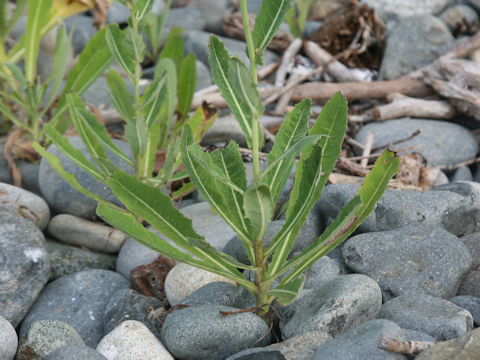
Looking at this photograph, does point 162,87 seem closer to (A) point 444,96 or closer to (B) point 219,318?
(B) point 219,318

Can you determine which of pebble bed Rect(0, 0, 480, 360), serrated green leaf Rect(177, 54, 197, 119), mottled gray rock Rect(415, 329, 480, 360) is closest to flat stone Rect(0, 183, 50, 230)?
pebble bed Rect(0, 0, 480, 360)

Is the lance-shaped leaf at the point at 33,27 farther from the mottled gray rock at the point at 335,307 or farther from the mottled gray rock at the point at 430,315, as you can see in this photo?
the mottled gray rock at the point at 430,315

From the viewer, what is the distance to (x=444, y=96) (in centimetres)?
393

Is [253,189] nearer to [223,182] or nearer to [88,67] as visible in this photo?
[223,182]

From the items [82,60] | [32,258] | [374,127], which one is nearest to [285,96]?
[374,127]

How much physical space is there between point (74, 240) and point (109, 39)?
101 cm

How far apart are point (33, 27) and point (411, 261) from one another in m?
2.47

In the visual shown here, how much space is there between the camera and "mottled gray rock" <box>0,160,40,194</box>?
3438 mm

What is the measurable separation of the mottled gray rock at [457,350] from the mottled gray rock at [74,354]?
96 centimetres

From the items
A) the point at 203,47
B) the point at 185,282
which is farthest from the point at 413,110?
the point at 185,282

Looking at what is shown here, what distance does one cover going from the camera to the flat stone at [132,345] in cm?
203

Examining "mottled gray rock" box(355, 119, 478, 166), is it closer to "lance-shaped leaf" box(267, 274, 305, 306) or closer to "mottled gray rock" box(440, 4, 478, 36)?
"mottled gray rock" box(440, 4, 478, 36)

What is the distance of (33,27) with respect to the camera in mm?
3520

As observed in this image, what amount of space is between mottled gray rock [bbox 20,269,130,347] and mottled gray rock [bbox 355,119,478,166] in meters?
1.82
